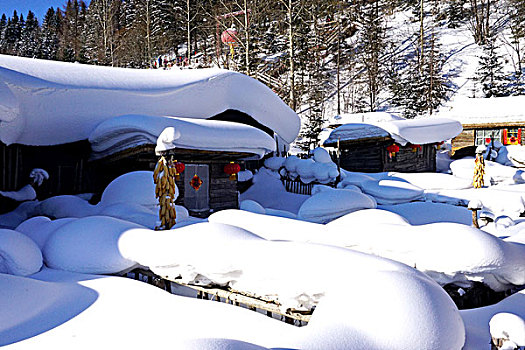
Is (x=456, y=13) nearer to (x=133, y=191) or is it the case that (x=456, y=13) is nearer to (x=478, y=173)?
(x=478, y=173)

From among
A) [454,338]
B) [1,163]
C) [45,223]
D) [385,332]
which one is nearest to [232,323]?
[385,332]

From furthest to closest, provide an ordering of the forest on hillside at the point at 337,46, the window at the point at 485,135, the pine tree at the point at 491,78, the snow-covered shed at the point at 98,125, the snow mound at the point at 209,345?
the forest on hillside at the point at 337,46 → the pine tree at the point at 491,78 → the window at the point at 485,135 → the snow-covered shed at the point at 98,125 → the snow mound at the point at 209,345

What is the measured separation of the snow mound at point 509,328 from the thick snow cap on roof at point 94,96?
832cm

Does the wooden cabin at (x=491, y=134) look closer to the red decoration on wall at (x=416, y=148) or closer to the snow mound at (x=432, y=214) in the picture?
the red decoration on wall at (x=416, y=148)

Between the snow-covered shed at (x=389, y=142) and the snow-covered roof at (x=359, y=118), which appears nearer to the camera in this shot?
the snow-covered shed at (x=389, y=142)

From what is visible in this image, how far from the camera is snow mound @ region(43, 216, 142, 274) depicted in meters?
4.97

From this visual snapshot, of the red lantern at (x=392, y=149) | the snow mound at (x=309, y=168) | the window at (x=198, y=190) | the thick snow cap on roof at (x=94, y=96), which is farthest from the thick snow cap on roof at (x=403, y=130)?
the window at (x=198, y=190)

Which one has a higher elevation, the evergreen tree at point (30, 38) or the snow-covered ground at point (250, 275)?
the evergreen tree at point (30, 38)

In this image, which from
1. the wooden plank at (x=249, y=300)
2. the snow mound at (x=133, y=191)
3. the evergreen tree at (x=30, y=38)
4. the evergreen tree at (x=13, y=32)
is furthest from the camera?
the evergreen tree at (x=13, y=32)

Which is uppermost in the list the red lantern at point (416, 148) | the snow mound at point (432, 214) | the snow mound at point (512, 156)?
the red lantern at point (416, 148)

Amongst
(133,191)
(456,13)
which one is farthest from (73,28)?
(133,191)

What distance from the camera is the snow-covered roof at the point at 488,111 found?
20186 millimetres

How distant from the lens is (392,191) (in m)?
13.0

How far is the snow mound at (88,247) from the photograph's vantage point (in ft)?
16.3
